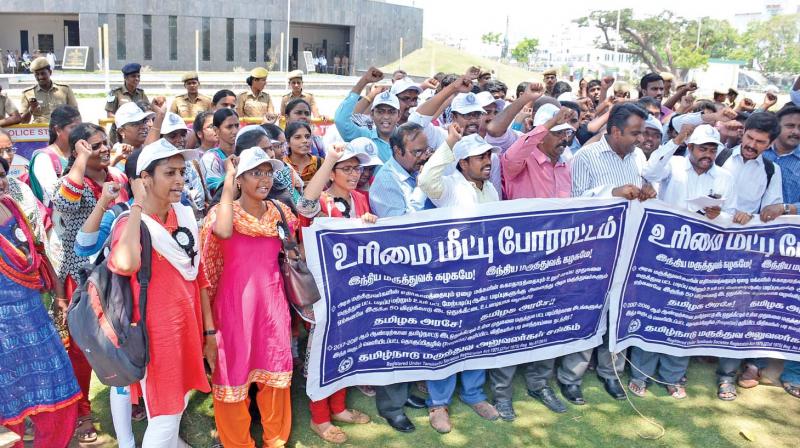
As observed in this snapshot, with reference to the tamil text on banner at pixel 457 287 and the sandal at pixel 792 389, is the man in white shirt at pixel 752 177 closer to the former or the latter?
the sandal at pixel 792 389

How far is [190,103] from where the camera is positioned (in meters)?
9.07

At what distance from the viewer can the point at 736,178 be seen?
561cm

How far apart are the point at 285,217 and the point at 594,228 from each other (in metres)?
2.27

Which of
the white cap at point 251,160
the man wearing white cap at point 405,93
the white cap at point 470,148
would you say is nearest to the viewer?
the white cap at point 251,160

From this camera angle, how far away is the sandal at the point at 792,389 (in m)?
5.49

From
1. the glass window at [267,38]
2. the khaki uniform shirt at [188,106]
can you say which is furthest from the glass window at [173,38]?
the khaki uniform shirt at [188,106]

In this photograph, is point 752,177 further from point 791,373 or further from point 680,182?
point 791,373

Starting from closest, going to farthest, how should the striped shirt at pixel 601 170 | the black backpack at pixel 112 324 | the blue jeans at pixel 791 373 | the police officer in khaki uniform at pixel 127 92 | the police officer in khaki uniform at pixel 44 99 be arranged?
the black backpack at pixel 112 324
the striped shirt at pixel 601 170
the blue jeans at pixel 791 373
the police officer in khaki uniform at pixel 127 92
the police officer in khaki uniform at pixel 44 99

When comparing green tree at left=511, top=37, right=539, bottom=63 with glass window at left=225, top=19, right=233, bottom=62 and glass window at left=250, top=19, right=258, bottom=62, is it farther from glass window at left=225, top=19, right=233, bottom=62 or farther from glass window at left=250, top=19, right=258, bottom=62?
glass window at left=225, top=19, right=233, bottom=62

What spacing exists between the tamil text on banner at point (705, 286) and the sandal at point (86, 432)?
3.68m

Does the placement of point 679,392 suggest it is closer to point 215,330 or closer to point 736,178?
point 736,178

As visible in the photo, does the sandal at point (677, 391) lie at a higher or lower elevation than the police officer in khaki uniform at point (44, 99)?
lower

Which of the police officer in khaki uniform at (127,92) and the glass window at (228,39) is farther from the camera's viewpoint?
the glass window at (228,39)

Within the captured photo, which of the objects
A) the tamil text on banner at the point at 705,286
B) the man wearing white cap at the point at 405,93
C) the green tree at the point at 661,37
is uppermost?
the green tree at the point at 661,37
